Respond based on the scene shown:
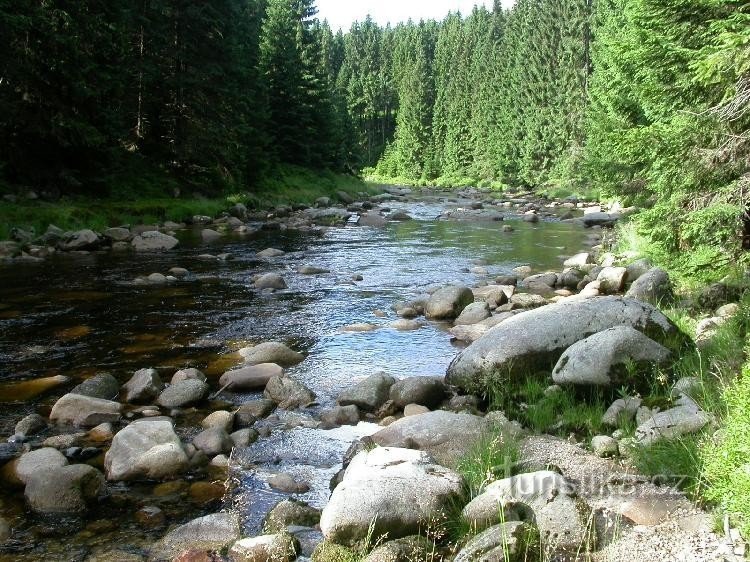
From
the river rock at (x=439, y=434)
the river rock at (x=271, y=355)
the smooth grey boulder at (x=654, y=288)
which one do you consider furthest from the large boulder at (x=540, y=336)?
the river rock at (x=271, y=355)

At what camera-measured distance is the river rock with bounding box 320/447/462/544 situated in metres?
4.40

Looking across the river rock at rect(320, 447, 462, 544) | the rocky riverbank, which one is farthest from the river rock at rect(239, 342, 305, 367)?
the river rock at rect(320, 447, 462, 544)

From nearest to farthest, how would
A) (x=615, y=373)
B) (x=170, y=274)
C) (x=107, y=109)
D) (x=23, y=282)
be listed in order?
1. (x=615, y=373)
2. (x=23, y=282)
3. (x=170, y=274)
4. (x=107, y=109)

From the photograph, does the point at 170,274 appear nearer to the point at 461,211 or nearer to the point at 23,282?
the point at 23,282

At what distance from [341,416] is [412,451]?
2.12 meters

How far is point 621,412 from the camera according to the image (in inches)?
238

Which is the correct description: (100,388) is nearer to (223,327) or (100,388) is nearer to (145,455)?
(145,455)

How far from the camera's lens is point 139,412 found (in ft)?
24.2

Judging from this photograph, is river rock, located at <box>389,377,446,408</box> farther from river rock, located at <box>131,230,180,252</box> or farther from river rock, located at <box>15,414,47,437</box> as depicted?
river rock, located at <box>131,230,180,252</box>

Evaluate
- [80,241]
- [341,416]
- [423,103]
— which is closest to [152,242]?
[80,241]

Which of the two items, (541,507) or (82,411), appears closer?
(541,507)

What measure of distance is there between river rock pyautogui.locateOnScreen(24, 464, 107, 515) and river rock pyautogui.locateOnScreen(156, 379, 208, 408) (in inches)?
80.3

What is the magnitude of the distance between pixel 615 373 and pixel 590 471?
5.76 ft

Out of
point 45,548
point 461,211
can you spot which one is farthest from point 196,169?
point 45,548
